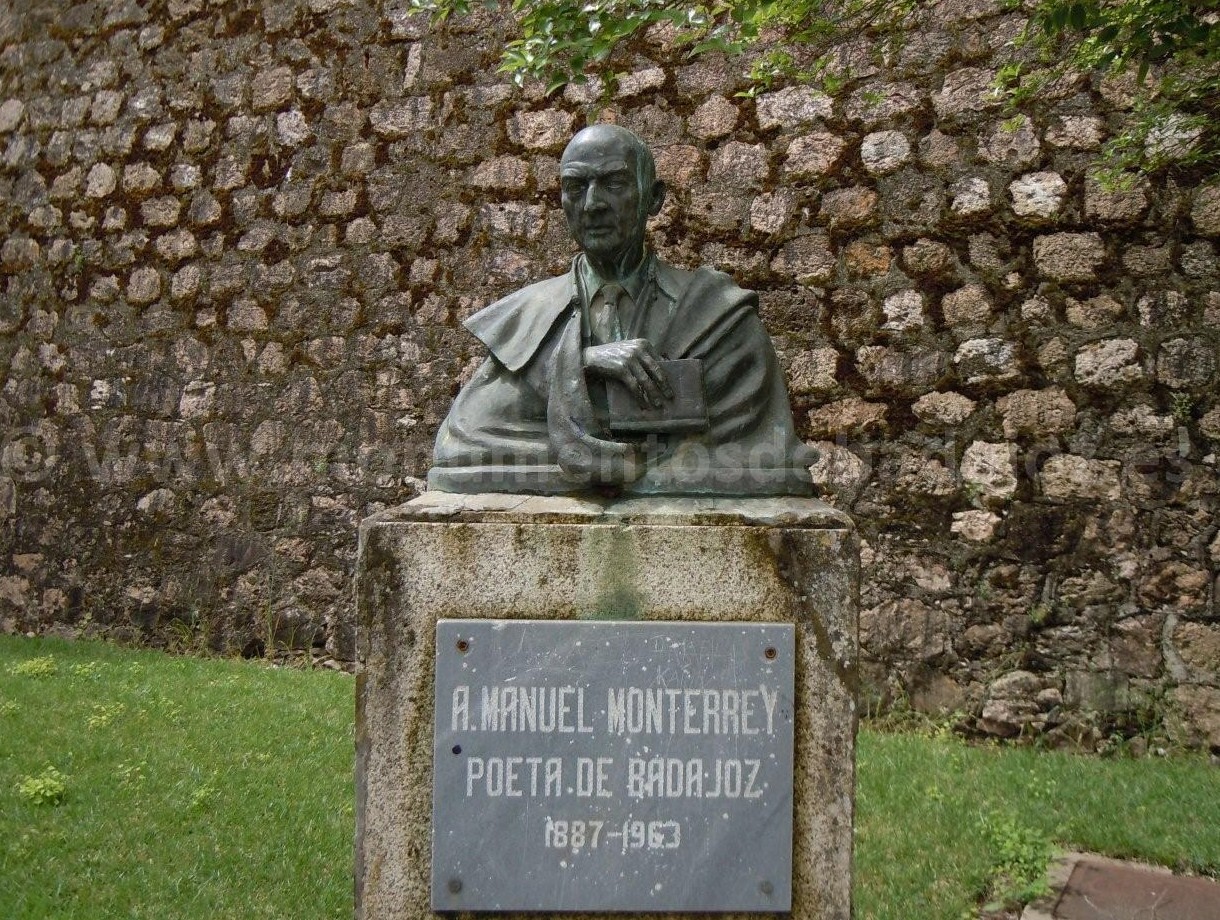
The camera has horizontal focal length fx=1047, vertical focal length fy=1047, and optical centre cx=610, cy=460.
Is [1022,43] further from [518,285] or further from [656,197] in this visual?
[518,285]

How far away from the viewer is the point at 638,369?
7.23 ft

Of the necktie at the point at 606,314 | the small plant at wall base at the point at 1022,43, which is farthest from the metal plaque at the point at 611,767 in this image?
the small plant at wall base at the point at 1022,43

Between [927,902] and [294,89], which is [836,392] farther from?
[294,89]

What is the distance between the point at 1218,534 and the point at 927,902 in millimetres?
2252

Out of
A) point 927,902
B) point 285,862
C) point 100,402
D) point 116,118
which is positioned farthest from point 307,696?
point 116,118

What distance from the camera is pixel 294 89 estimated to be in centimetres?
571

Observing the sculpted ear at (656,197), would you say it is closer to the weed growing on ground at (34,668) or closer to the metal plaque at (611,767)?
the metal plaque at (611,767)

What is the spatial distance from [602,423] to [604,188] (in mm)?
515

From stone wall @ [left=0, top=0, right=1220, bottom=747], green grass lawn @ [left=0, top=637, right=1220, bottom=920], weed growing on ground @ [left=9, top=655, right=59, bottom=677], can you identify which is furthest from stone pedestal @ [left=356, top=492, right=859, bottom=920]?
weed growing on ground @ [left=9, top=655, right=59, bottom=677]

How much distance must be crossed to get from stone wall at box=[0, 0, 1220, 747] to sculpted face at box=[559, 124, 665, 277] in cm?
218

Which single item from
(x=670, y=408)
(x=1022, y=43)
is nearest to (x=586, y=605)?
(x=670, y=408)

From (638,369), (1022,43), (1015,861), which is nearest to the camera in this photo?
(638,369)

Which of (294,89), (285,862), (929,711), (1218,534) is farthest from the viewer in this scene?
(294,89)

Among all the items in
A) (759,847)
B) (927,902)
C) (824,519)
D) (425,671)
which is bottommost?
(927,902)
